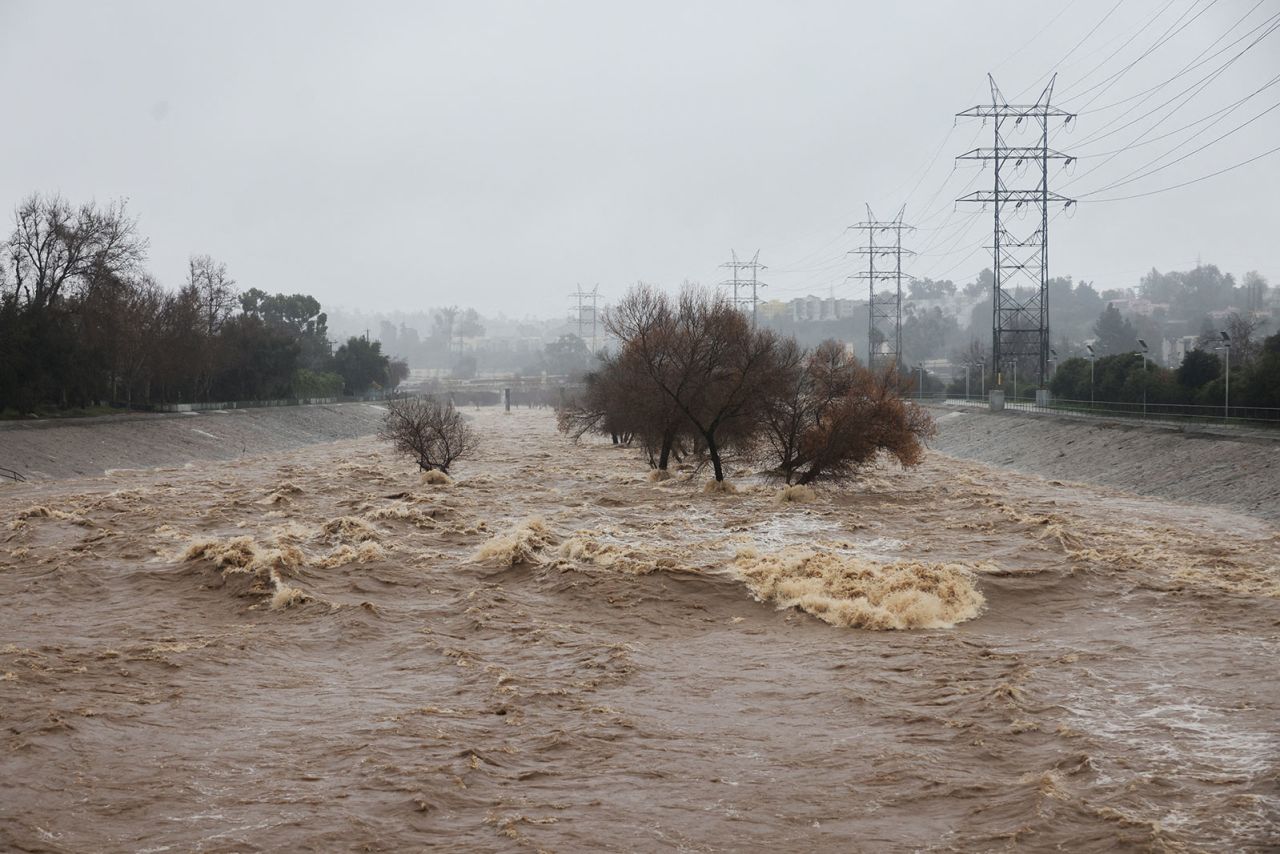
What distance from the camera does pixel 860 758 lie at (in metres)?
13.9

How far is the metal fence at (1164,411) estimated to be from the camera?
46.6 m

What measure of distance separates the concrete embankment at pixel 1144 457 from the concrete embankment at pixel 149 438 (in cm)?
4733

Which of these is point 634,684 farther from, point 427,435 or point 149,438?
point 149,438

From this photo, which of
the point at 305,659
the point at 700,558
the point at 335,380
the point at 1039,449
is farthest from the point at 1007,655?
the point at 335,380

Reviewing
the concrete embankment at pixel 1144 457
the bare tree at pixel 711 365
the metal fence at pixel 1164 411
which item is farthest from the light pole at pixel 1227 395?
the bare tree at pixel 711 365

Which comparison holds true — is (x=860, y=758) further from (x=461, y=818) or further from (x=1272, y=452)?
Answer: (x=1272, y=452)

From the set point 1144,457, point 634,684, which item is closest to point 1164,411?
point 1144,457

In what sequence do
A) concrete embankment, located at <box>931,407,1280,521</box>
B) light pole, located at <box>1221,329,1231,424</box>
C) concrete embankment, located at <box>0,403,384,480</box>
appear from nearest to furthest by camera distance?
concrete embankment, located at <box>931,407,1280,521</box> < light pole, located at <box>1221,329,1231,424</box> < concrete embankment, located at <box>0,403,384,480</box>

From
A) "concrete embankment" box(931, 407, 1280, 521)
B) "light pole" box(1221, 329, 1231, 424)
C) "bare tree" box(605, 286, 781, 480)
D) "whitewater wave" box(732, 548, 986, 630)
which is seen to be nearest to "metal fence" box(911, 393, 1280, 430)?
"light pole" box(1221, 329, 1231, 424)

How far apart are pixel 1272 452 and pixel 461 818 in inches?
1493

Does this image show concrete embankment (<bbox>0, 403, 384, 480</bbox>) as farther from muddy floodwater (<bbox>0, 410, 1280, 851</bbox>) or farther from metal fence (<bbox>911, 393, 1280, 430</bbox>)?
metal fence (<bbox>911, 393, 1280, 430</bbox>)

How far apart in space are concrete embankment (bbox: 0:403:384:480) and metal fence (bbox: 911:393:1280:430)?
5247cm

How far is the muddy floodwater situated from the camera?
11852mm

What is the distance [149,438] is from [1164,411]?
190 ft
